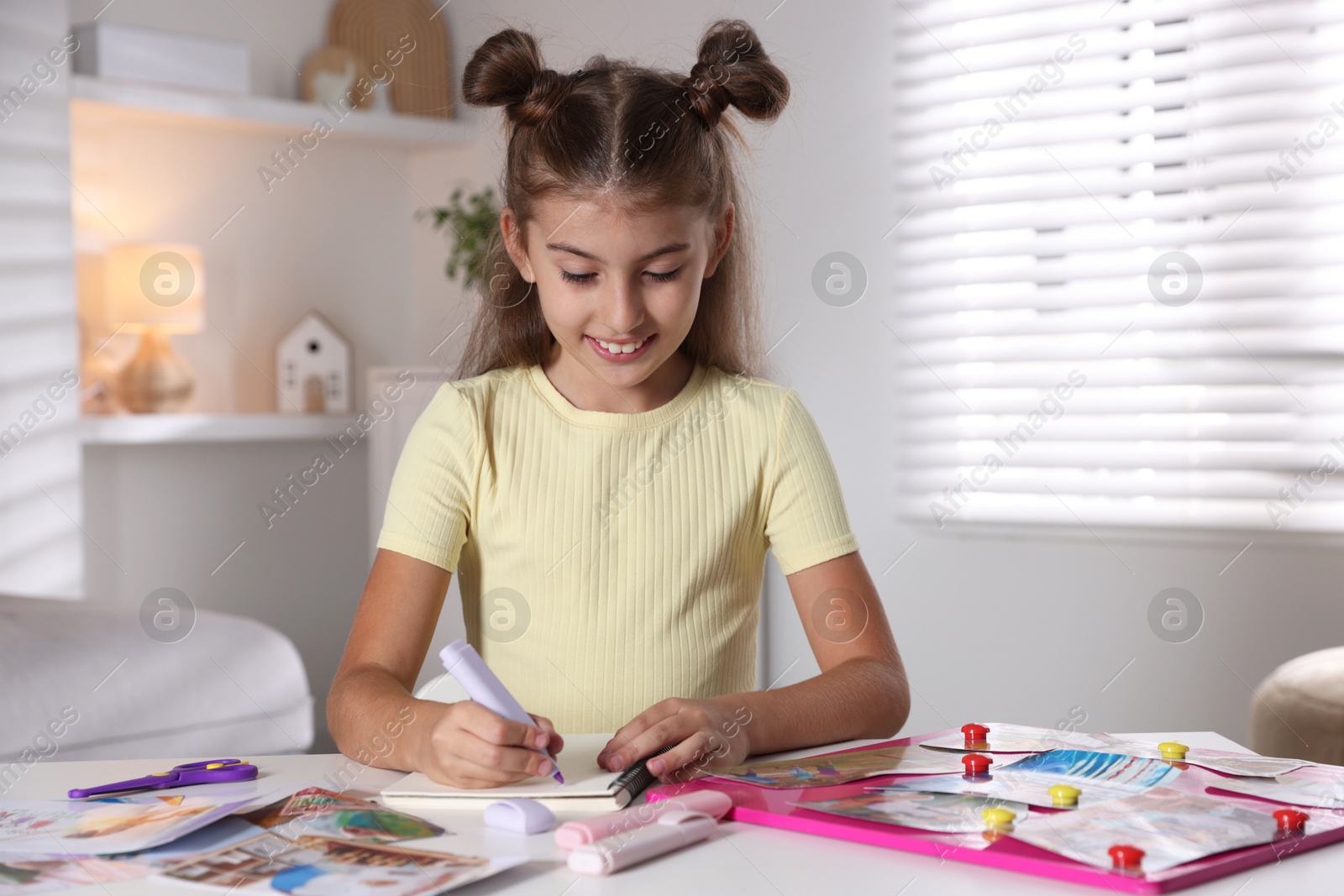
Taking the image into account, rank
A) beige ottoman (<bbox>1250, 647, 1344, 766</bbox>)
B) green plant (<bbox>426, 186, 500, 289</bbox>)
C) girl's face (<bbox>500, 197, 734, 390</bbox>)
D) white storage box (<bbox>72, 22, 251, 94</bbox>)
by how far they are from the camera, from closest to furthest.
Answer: girl's face (<bbox>500, 197, 734, 390</bbox>) → beige ottoman (<bbox>1250, 647, 1344, 766</bbox>) → white storage box (<bbox>72, 22, 251, 94</bbox>) → green plant (<bbox>426, 186, 500, 289</bbox>)

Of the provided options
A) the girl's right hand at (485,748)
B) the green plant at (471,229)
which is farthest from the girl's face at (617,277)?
the green plant at (471,229)

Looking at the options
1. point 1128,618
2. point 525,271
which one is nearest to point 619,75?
point 525,271

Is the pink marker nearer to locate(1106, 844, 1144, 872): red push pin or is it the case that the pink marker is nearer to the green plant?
locate(1106, 844, 1144, 872): red push pin

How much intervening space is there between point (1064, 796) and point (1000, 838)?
8 centimetres

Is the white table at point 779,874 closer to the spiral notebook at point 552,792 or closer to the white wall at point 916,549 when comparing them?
the spiral notebook at point 552,792

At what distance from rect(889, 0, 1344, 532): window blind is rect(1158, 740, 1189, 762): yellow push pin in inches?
61.0

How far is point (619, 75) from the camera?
1.16 meters

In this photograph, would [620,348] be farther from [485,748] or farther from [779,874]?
[779,874]

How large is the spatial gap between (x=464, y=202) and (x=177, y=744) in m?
1.80

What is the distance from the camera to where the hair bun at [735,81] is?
3.79 feet

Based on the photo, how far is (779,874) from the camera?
2.10 ft

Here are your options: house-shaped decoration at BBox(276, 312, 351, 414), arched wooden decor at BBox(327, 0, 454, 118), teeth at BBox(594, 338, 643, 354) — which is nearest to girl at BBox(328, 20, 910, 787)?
teeth at BBox(594, 338, 643, 354)

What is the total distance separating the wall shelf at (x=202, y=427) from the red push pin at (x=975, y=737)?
2431 millimetres

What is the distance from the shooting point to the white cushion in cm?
195
